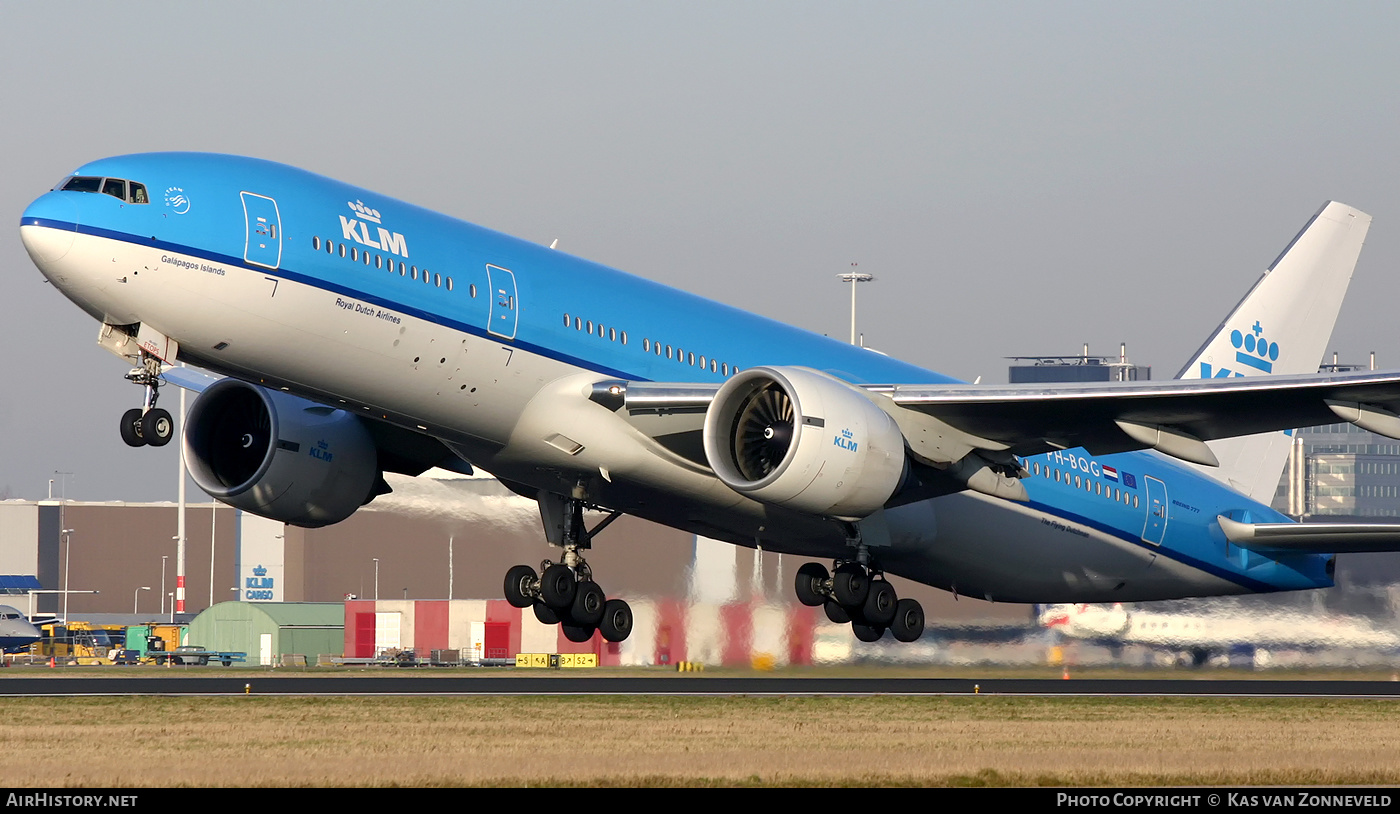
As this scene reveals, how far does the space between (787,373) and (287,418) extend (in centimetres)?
989

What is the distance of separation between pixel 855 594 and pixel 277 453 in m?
10.8

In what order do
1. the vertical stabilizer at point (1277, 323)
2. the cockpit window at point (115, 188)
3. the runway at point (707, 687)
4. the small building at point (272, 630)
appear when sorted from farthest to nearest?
1. the small building at point (272, 630)
2. the vertical stabilizer at point (1277, 323)
3. the runway at point (707, 687)
4. the cockpit window at point (115, 188)

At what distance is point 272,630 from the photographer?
2608 inches

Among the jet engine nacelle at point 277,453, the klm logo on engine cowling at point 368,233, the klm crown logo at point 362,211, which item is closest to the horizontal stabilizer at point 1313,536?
the jet engine nacelle at point 277,453

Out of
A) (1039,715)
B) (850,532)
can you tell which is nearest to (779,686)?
(850,532)

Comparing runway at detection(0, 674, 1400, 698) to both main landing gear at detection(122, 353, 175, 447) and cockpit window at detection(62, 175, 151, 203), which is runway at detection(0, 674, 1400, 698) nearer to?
main landing gear at detection(122, 353, 175, 447)

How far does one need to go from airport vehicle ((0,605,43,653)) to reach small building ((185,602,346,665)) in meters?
11.1

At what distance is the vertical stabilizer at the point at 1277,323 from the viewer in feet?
125

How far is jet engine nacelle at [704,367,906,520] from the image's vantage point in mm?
25438

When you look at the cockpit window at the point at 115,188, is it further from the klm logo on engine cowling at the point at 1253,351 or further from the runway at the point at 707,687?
the klm logo on engine cowling at the point at 1253,351

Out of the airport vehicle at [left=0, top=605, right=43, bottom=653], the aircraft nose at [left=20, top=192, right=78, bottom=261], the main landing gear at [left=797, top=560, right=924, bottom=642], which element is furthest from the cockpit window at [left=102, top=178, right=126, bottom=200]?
the airport vehicle at [left=0, top=605, right=43, bottom=653]

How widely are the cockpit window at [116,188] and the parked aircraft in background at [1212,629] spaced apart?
2147 cm

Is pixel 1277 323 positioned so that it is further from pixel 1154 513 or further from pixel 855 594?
pixel 855 594

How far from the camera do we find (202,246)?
75.1 feet
